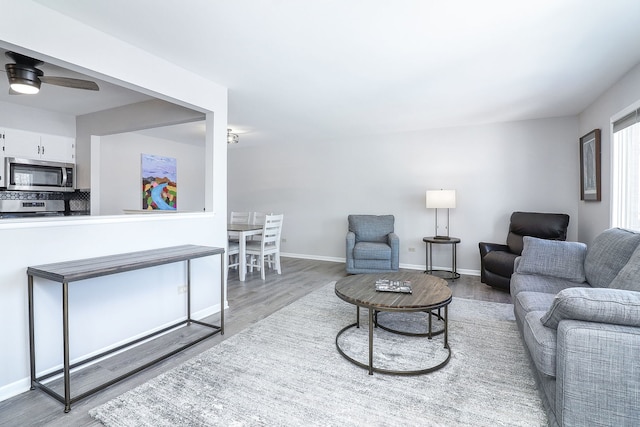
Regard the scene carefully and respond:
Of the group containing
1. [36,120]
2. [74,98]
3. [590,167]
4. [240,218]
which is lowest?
[240,218]

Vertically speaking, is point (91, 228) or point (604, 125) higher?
point (604, 125)

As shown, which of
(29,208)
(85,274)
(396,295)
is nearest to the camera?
(85,274)

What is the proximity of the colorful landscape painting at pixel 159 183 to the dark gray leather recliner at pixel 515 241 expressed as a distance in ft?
18.8

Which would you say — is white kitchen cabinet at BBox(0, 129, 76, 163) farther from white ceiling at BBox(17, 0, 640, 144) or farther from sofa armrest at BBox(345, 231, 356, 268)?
sofa armrest at BBox(345, 231, 356, 268)

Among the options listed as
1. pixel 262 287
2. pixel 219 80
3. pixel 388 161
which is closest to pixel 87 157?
pixel 219 80

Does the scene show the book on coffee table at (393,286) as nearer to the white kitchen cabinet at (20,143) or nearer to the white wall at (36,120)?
the white kitchen cabinet at (20,143)

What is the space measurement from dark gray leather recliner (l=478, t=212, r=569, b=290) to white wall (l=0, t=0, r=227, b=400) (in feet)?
11.3

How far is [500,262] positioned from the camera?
4.01 meters

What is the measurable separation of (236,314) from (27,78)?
272 centimetres

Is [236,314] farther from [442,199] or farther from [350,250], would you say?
[442,199]

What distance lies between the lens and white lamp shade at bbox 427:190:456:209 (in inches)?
188

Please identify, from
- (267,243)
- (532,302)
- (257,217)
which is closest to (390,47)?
(532,302)

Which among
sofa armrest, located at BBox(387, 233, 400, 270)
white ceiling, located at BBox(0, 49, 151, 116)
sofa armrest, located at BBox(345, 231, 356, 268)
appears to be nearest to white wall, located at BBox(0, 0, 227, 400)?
white ceiling, located at BBox(0, 49, 151, 116)

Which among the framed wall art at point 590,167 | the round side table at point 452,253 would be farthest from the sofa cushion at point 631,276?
the round side table at point 452,253
